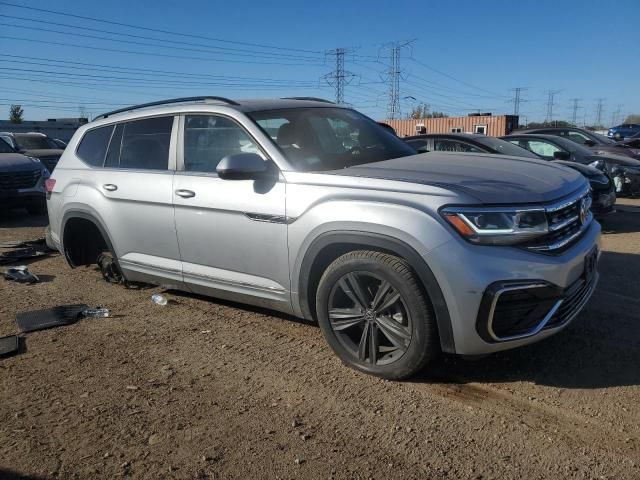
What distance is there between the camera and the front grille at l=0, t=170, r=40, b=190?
1026 centimetres

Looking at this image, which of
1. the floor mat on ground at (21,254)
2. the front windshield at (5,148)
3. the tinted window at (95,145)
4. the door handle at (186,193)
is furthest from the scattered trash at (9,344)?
the front windshield at (5,148)

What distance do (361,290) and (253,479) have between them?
1.31 m

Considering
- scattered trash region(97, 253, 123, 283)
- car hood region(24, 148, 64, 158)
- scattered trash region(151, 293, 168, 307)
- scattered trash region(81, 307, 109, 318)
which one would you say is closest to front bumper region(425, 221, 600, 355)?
scattered trash region(151, 293, 168, 307)

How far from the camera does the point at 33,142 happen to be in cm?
1664

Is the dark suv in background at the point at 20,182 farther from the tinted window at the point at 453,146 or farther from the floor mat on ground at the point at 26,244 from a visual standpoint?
the tinted window at the point at 453,146

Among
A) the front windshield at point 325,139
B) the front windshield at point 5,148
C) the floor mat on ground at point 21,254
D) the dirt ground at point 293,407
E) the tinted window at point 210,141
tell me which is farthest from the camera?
the front windshield at point 5,148

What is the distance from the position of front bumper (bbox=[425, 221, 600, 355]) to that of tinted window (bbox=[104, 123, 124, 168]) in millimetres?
3341

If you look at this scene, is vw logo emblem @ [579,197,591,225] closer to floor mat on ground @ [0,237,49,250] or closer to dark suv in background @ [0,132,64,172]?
floor mat on ground @ [0,237,49,250]

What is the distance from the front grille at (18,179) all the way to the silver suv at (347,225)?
20.3 ft

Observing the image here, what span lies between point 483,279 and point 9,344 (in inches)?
139

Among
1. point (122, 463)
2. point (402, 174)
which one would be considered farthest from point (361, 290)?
point (122, 463)

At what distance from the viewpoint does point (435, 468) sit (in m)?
2.54

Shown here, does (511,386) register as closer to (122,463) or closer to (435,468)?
(435,468)

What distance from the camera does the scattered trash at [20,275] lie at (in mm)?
5988
